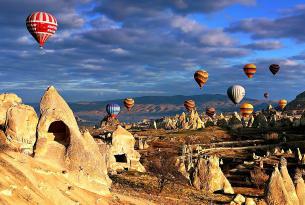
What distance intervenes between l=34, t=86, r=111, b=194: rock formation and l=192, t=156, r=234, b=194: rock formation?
25841mm

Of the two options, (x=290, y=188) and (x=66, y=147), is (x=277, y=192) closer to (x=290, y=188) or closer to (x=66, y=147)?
(x=290, y=188)

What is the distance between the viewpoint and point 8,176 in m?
21.3

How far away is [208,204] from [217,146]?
298 ft

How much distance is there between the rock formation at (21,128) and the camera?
26.5 meters

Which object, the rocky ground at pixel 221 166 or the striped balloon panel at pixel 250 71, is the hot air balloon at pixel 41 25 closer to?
the rocky ground at pixel 221 166

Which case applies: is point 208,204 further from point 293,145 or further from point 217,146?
point 217,146

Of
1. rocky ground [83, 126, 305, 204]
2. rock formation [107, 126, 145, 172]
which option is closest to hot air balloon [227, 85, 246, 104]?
rocky ground [83, 126, 305, 204]

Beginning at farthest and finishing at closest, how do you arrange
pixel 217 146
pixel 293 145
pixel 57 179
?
pixel 217 146
pixel 293 145
pixel 57 179

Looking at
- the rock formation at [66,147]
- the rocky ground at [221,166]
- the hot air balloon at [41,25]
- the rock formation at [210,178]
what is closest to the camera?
the rock formation at [66,147]

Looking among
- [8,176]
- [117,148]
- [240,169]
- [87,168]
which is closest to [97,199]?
[87,168]

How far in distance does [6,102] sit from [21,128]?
3.65 m

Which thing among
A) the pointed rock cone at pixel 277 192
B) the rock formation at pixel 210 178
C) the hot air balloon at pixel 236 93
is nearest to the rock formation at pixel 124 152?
the rock formation at pixel 210 178

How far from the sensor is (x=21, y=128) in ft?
87.9

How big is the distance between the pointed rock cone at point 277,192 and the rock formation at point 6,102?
79.1ft
